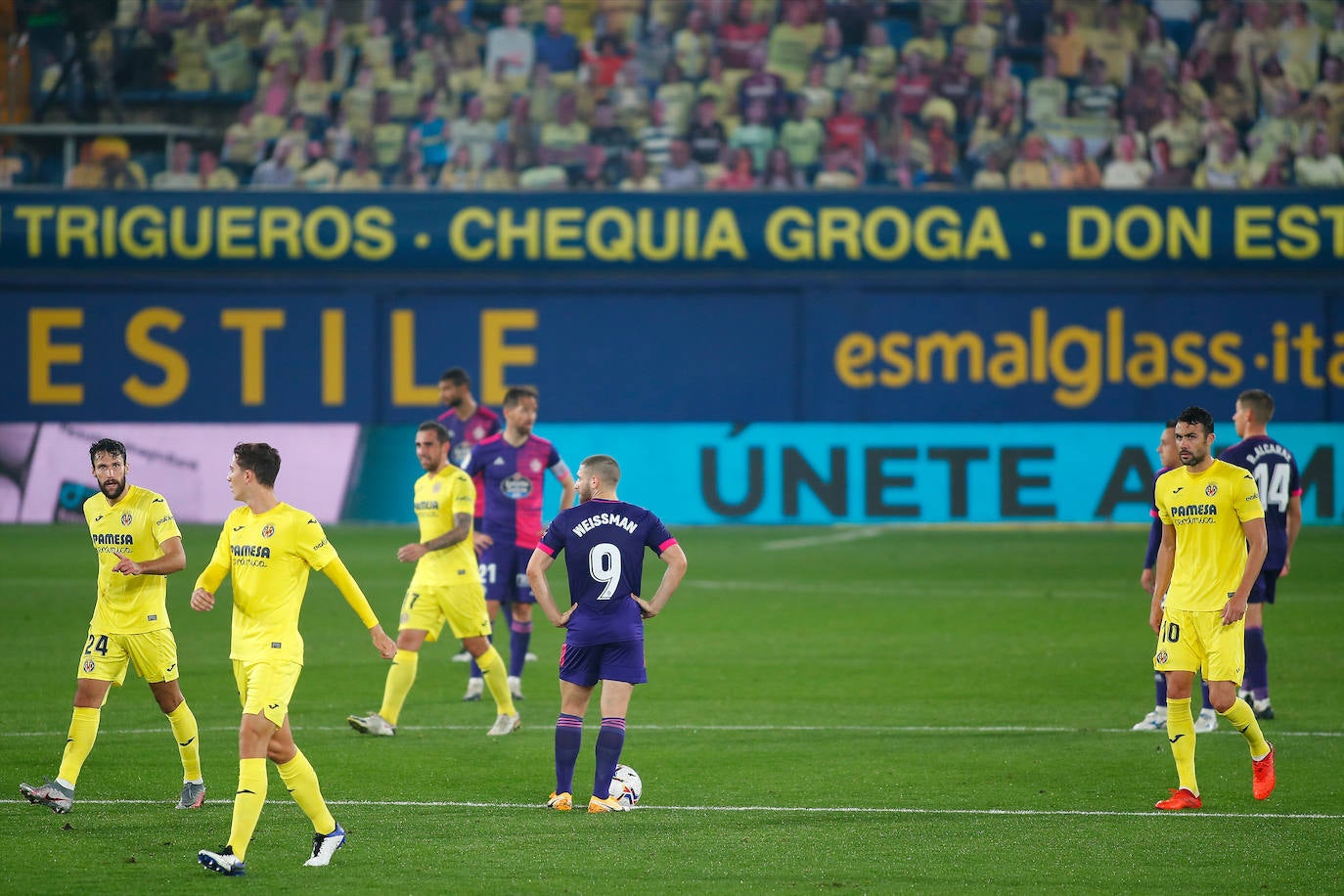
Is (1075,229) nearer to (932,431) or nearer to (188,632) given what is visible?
(932,431)

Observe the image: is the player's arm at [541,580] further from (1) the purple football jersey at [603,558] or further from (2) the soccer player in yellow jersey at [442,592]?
(2) the soccer player in yellow jersey at [442,592]

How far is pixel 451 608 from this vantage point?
11680 mm

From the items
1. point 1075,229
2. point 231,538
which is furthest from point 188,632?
point 1075,229

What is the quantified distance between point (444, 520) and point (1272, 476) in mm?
5641

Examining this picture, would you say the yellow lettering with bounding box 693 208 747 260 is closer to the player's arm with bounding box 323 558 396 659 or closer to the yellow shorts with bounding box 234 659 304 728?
the player's arm with bounding box 323 558 396 659

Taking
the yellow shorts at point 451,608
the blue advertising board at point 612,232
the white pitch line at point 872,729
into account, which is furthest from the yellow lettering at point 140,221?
the yellow shorts at point 451,608

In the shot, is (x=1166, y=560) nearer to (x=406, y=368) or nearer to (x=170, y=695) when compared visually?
(x=170, y=695)

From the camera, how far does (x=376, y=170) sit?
27.7 meters

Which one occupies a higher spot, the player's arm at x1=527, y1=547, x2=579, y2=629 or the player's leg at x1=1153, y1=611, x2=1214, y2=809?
the player's arm at x1=527, y1=547, x2=579, y2=629

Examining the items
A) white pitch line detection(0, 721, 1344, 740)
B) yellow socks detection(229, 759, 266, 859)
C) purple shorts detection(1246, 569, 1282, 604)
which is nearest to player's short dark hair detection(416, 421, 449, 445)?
white pitch line detection(0, 721, 1344, 740)

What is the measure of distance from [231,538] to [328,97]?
71.5 feet

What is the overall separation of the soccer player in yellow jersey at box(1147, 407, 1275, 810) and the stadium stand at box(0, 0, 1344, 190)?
17553 millimetres

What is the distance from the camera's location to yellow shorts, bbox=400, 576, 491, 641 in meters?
11.7

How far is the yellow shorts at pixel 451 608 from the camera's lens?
1167cm
